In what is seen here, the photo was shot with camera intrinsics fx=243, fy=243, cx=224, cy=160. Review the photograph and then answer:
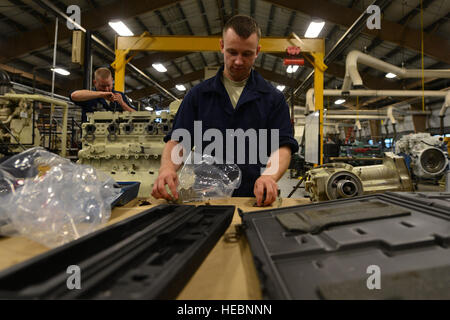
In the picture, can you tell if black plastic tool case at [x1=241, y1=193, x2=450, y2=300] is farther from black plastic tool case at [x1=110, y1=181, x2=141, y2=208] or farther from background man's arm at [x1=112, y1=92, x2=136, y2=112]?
background man's arm at [x1=112, y1=92, x2=136, y2=112]

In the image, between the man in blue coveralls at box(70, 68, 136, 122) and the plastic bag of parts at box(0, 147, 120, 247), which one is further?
the man in blue coveralls at box(70, 68, 136, 122)

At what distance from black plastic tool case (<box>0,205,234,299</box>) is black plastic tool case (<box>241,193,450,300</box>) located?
6.3 inches

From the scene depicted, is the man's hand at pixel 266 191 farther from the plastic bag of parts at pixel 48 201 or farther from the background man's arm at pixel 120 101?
the background man's arm at pixel 120 101

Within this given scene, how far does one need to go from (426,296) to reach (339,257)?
0.17 metres

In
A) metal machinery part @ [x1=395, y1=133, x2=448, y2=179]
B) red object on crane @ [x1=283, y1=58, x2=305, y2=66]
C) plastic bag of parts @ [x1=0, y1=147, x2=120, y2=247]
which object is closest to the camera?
plastic bag of parts @ [x1=0, y1=147, x2=120, y2=247]

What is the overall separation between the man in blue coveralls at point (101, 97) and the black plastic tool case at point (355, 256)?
8.63 ft

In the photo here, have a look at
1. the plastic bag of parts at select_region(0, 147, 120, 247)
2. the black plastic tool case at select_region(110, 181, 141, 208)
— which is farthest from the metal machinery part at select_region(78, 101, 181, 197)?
the plastic bag of parts at select_region(0, 147, 120, 247)

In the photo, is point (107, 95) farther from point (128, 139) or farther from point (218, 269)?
point (218, 269)

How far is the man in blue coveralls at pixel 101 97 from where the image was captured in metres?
2.72

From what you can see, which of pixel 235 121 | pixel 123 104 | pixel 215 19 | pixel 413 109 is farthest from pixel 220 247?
pixel 413 109

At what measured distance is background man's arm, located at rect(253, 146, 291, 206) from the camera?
1.21 m

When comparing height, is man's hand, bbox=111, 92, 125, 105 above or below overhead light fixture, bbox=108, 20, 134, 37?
below

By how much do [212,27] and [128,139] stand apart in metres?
7.75

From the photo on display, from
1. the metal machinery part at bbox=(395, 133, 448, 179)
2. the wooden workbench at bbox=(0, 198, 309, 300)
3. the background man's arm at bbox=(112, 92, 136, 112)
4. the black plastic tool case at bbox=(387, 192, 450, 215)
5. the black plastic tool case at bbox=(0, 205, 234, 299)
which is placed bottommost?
the wooden workbench at bbox=(0, 198, 309, 300)
